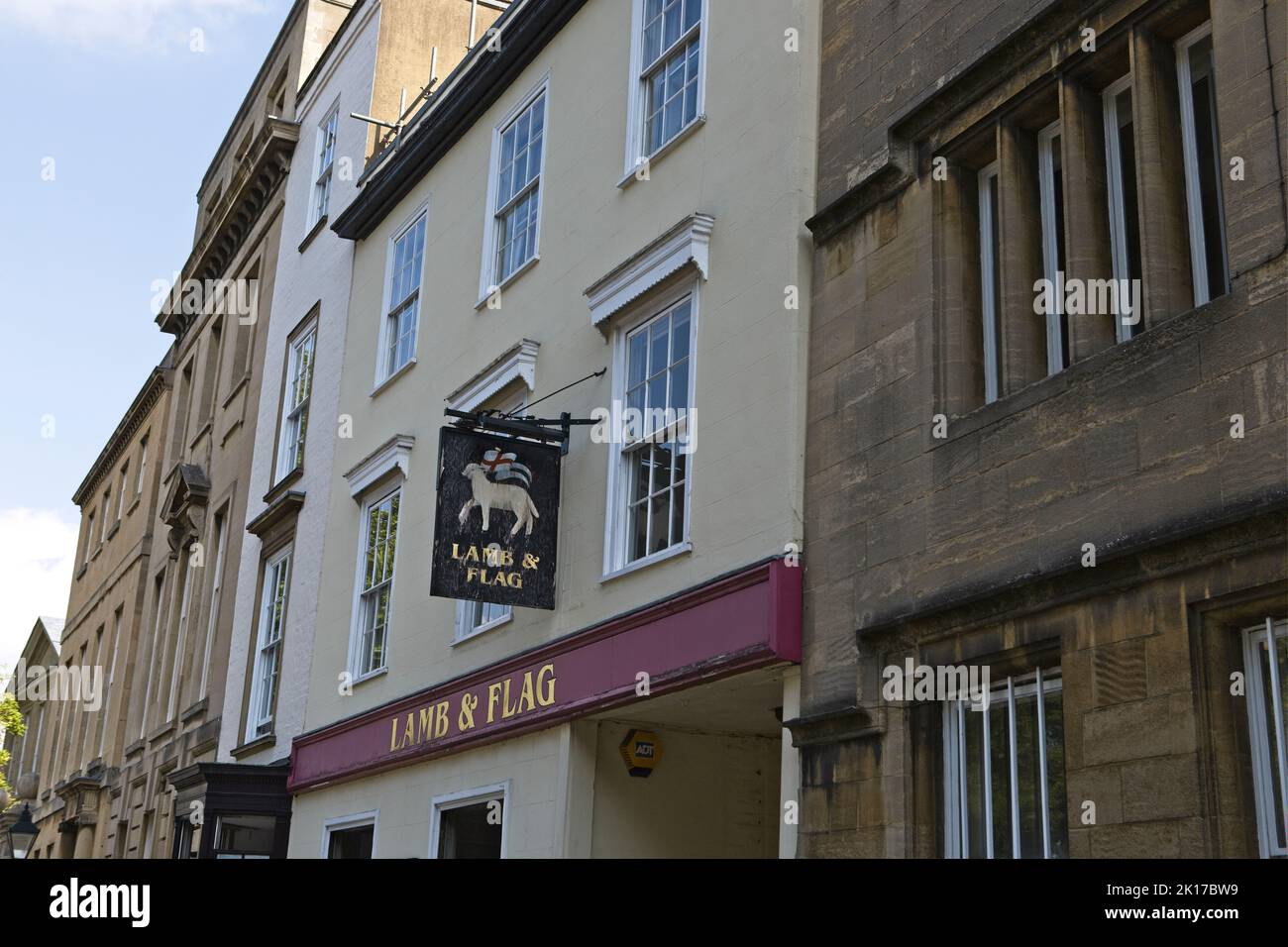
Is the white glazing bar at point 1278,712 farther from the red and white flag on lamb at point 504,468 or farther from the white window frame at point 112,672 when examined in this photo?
the white window frame at point 112,672

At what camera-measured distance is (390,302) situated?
17844 millimetres

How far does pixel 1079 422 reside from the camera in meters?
7.61

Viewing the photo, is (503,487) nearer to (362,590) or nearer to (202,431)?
(362,590)

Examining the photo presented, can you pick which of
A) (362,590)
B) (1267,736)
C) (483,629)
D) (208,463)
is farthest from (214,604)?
(1267,736)

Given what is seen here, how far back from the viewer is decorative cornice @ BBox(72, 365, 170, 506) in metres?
30.3

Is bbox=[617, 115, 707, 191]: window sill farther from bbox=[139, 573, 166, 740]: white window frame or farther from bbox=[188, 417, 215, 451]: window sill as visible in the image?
bbox=[139, 573, 166, 740]: white window frame

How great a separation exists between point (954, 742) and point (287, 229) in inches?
677

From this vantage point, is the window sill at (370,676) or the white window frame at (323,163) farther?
the white window frame at (323,163)

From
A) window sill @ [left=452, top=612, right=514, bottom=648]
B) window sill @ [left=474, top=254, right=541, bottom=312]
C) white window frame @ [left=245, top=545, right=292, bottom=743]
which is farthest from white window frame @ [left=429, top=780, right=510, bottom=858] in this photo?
white window frame @ [left=245, top=545, right=292, bottom=743]

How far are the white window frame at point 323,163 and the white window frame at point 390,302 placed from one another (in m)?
3.76

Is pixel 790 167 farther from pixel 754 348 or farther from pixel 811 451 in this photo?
pixel 811 451

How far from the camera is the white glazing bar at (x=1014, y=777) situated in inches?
304

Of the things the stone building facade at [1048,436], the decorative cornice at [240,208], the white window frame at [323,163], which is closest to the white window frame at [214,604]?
the white window frame at [323,163]
